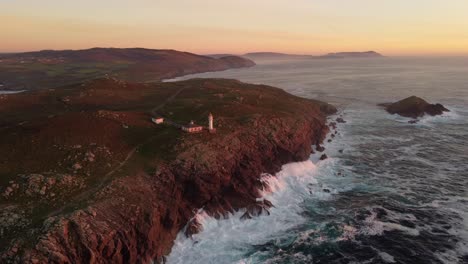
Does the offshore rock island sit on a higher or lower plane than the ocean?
higher

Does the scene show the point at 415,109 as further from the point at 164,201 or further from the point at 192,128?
A: the point at 164,201

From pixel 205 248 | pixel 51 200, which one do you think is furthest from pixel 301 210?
pixel 51 200

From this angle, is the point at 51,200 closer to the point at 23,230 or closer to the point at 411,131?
the point at 23,230

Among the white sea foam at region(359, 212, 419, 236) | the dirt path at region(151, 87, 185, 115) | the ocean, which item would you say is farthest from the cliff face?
the dirt path at region(151, 87, 185, 115)

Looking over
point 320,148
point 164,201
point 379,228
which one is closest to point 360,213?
point 379,228

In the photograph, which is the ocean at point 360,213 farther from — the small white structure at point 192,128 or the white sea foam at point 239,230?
the small white structure at point 192,128

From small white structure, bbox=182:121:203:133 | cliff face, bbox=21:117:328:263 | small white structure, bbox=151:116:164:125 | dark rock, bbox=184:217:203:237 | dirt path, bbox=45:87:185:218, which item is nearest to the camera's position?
cliff face, bbox=21:117:328:263

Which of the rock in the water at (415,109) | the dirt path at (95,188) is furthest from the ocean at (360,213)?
the rock in the water at (415,109)

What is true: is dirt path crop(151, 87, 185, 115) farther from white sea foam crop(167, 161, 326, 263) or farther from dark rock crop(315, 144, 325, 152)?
dark rock crop(315, 144, 325, 152)
